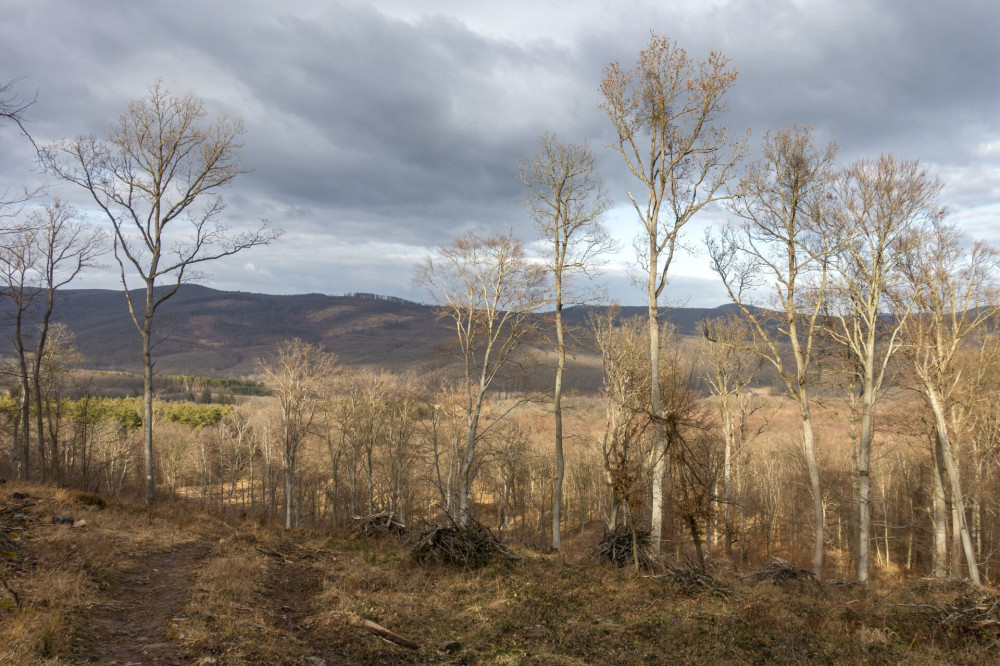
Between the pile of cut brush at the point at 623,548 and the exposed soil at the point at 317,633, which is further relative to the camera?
the pile of cut brush at the point at 623,548

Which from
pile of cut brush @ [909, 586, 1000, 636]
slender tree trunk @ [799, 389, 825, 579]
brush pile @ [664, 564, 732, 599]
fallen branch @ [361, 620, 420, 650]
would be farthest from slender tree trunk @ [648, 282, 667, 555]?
slender tree trunk @ [799, 389, 825, 579]

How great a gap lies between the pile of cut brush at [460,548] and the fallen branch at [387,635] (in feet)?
11.8

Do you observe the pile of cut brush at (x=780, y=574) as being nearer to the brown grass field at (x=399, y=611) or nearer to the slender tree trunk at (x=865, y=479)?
the brown grass field at (x=399, y=611)

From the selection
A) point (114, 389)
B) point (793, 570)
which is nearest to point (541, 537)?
point (793, 570)

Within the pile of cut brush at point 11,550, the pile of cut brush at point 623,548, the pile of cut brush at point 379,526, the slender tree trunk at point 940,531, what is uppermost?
the pile of cut brush at point 11,550

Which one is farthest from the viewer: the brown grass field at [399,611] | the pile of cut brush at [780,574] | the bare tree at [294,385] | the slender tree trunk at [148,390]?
the bare tree at [294,385]

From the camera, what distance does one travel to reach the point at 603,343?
963 inches

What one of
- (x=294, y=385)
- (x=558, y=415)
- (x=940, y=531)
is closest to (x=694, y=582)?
(x=558, y=415)

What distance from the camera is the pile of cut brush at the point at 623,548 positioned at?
36.8 feet

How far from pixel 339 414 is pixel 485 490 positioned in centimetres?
2015

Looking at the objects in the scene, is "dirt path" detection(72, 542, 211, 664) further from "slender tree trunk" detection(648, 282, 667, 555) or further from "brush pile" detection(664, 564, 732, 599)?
"slender tree trunk" detection(648, 282, 667, 555)

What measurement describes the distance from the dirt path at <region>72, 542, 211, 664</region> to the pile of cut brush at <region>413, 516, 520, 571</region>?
171 inches

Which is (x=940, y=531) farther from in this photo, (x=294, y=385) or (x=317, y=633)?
(x=294, y=385)

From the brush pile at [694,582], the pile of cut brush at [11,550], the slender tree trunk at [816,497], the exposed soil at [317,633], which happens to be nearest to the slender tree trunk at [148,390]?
the pile of cut brush at [11,550]
